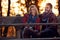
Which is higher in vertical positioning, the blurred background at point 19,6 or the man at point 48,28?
the blurred background at point 19,6

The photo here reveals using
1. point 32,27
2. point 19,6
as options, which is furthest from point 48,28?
point 19,6

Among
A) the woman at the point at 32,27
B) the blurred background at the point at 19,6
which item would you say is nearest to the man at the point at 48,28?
the woman at the point at 32,27

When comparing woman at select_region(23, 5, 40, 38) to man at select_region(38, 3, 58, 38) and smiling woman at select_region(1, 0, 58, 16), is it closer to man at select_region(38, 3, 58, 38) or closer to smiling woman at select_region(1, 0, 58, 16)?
man at select_region(38, 3, 58, 38)

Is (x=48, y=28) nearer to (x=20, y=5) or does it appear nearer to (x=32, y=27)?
(x=32, y=27)

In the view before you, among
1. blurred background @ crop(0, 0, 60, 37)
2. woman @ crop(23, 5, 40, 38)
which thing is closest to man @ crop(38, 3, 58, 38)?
woman @ crop(23, 5, 40, 38)

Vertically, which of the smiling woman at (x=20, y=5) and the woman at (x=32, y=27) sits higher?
the smiling woman at (x=20, y=5)

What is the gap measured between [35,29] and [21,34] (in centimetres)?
45

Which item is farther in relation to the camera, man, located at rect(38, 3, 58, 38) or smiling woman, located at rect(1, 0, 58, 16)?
smiling woman, located at rect(1, 0, 58, 16)

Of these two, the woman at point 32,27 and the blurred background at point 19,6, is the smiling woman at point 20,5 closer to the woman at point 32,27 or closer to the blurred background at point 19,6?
the blurred background at point 19,6

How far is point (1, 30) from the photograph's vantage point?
774 centimetres

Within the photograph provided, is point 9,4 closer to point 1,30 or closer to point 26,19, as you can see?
point 1,30

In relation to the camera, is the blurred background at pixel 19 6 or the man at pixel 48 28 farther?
the blurred background at pixel 19 6

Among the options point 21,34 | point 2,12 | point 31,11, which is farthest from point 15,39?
point 2,12

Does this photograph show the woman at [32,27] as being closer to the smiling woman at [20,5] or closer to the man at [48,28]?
the man at [48,28]
